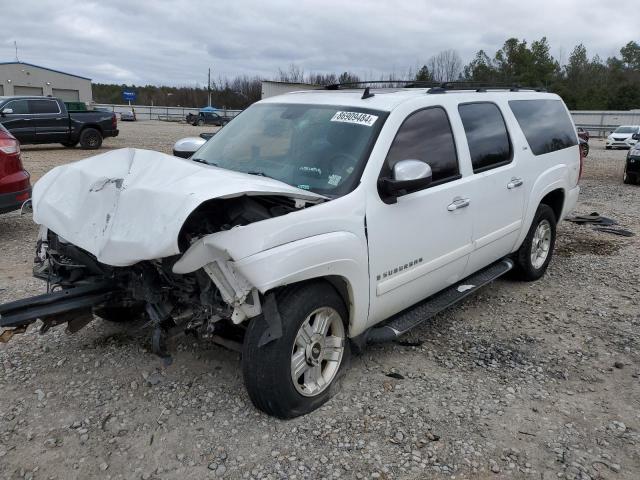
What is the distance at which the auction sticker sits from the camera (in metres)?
3.53

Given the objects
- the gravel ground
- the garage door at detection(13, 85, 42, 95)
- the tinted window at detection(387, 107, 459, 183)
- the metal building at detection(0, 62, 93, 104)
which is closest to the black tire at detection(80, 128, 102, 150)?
the gravel ground

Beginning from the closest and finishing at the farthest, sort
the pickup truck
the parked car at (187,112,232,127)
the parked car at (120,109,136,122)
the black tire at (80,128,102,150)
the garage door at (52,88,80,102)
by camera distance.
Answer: the pickup truck, the black tire at (80,128,102,150), the parked car at (187,112,232,127), the parked car at (120,109,136,122), the garage door at (52,88,80,102)

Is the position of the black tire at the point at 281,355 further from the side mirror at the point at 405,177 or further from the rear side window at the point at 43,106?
the rear side window at the point at 43,106

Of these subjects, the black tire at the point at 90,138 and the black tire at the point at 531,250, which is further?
the black tire at the point at 90,138

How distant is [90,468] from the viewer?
271 centimetres

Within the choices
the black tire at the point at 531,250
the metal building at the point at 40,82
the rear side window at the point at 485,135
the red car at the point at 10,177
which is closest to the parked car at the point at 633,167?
the black tire at the point at 531,250

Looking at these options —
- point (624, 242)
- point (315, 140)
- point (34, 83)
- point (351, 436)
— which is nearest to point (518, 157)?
point (315, 140)

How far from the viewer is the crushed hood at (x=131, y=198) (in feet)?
8.39

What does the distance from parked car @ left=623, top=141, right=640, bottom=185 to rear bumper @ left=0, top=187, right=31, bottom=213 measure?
13.5m

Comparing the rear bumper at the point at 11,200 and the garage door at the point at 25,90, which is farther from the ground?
the garage door at the point at 25,90

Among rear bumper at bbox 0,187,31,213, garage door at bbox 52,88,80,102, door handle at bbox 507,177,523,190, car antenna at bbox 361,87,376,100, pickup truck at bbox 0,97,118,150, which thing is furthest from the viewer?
garage door at bbox 52,88,80,102

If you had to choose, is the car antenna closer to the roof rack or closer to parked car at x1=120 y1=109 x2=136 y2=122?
the roof rack

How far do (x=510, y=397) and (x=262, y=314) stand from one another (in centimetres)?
177

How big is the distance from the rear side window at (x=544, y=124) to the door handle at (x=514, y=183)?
48 cm
